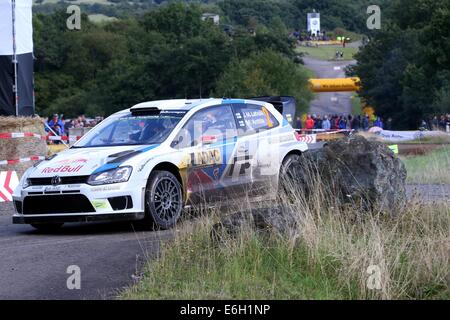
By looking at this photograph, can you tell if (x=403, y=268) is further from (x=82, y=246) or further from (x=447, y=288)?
(x=82, y=246)

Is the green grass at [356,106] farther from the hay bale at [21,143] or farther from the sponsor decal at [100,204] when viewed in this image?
the sponsor decal at [100,204]

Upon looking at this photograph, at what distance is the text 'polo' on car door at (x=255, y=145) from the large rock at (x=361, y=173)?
227 cm

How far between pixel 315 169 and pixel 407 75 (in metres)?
48.2

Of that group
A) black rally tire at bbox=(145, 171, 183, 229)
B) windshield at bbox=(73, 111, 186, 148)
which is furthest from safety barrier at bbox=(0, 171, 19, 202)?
black rally tire at bbox=(145, 171, 183, 229)

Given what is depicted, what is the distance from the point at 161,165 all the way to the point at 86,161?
0.91 meters

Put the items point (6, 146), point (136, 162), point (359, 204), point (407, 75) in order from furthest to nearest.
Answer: point (407, 75), point (6, 146), point (136, 162), point (359, 204)

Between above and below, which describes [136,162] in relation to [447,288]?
above

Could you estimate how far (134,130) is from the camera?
11695 millimetres

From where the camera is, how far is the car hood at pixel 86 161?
10.5 m

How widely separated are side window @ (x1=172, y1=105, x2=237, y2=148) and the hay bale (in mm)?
8189

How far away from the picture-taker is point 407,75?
56.4m
